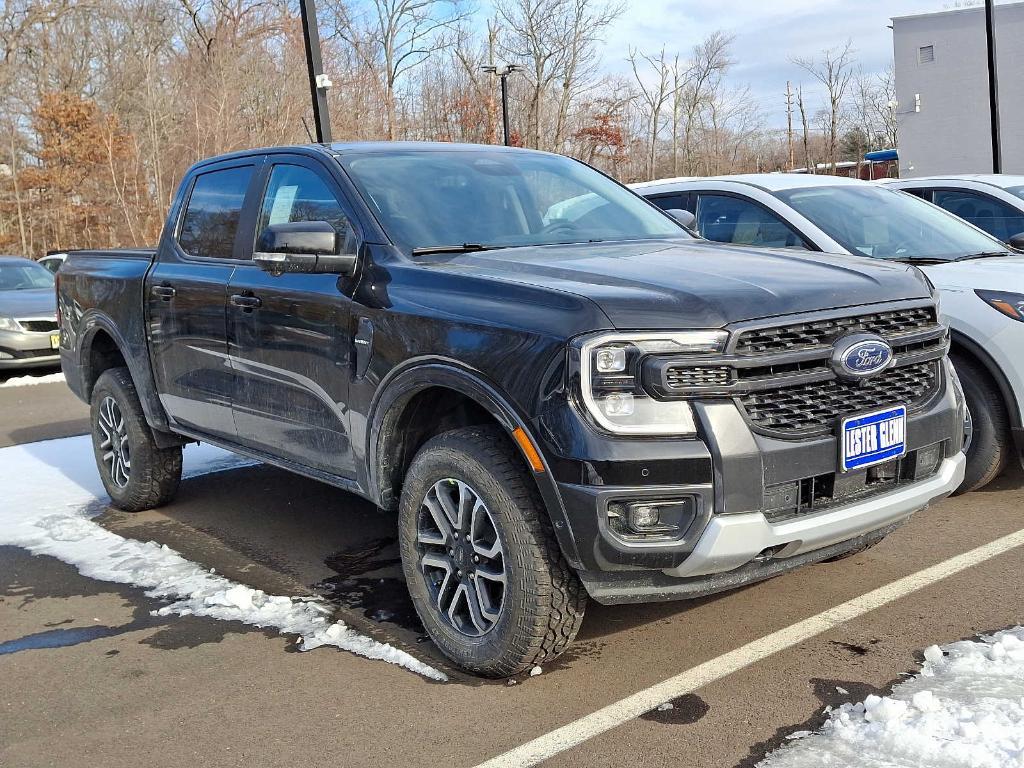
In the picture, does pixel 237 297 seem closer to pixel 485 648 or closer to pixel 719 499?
pixel 485 648

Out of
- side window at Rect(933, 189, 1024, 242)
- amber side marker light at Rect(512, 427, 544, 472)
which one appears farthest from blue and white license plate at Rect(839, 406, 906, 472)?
side window at Rect(933, 189, 1024, 242)

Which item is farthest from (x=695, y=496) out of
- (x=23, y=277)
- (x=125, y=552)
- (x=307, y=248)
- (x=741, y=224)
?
(x=23, y=277)

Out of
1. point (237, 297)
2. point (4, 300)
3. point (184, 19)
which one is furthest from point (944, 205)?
point (184, 19)

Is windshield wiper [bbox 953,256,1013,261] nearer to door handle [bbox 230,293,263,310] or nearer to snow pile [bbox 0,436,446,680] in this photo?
door handle [bbox 230,293,263,310]

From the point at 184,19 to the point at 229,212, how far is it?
37032 millimetres

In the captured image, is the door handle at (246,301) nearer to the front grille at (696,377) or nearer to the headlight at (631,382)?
the headlight at (631,382)

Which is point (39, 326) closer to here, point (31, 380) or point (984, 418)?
point (31, 380)

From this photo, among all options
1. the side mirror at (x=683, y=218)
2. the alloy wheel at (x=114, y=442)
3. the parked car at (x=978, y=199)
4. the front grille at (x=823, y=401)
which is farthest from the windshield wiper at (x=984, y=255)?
the alloy wheel at (x=114, y=442)

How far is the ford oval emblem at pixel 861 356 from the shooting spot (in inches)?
134

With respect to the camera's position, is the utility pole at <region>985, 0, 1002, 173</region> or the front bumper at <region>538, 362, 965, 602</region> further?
the utility pole at <region>985, 0, 1002, 173</region>

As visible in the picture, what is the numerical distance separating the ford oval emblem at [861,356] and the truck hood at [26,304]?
11.2 m

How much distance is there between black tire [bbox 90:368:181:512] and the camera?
237 inches

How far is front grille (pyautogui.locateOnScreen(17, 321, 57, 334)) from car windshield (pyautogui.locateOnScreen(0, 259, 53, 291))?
1.56m

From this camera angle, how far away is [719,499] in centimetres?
318
